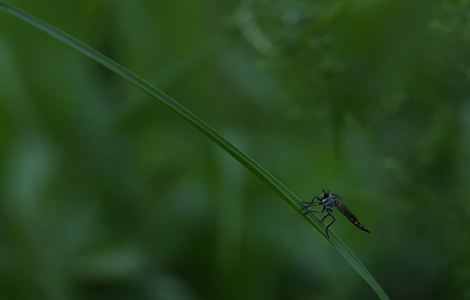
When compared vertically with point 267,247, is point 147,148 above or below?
above

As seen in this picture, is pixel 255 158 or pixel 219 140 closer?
pixel 219 140

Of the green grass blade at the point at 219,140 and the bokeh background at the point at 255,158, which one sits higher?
the bokeh background at the point at 255,158

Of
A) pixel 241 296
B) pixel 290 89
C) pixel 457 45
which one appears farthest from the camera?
pixel 290 89

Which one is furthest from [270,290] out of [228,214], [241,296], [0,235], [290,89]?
[0,235]

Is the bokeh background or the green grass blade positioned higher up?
the bokeh background

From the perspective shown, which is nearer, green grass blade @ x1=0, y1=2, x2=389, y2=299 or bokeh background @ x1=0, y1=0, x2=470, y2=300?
green grass blade @ x1=0, y1=2, x2=389, y2=299

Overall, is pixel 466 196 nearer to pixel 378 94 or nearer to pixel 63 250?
pixel 378 94

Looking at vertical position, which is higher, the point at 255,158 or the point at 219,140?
the point at 255,158

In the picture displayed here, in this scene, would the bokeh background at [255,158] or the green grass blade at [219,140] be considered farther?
the bokeh background at [255,158]
